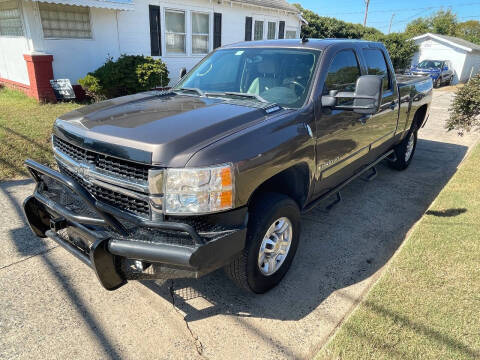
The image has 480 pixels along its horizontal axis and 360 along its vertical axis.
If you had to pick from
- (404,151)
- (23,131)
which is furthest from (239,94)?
A: (23,131)

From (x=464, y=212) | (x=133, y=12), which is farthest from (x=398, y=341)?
(x=133, y=12)

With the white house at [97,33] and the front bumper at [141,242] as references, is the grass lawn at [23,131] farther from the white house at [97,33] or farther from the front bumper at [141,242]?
the front bumper at [141,242]

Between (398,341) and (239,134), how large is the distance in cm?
180

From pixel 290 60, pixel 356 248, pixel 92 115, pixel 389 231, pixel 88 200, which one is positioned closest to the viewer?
pixel 88 200

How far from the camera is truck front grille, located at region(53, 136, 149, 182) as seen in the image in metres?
2.30

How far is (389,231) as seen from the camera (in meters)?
4.15

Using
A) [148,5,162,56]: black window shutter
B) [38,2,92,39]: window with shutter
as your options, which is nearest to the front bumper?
[38,2,92,39]: window with shutter

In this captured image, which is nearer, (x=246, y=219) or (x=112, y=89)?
(x=246, y=219)

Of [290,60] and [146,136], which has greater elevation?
[290,60]

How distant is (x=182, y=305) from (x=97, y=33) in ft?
35.0

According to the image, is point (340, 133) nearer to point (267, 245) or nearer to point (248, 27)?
point (267, 245)

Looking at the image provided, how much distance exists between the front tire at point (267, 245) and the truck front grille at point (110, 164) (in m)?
0.87

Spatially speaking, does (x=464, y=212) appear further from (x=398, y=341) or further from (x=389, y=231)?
(x=398, y=341)

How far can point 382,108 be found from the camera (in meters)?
4.36
